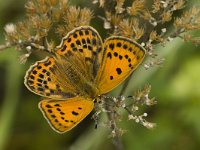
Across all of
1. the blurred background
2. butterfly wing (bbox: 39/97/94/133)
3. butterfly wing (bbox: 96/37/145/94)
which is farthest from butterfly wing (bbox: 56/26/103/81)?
the blurred background

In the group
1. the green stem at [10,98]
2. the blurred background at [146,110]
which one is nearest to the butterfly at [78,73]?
the blurred background at [146,110]

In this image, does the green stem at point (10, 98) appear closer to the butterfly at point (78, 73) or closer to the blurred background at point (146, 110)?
the blurred background at point (146, 110)

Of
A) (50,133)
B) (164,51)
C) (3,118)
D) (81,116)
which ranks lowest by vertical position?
(50,133)

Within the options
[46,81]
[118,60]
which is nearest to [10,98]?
[46,81]

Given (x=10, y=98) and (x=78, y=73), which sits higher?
(x=78, y=73)

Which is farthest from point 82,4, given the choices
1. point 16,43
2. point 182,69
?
A: point 16,43

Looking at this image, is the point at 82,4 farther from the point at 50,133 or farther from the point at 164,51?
the point at 50,133

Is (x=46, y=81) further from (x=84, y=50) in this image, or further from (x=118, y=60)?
(x=118, y=60)
